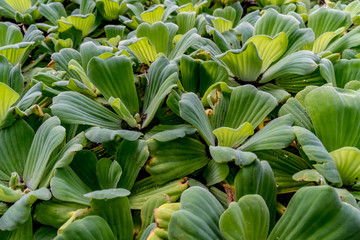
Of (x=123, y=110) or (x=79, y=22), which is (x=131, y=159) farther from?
(x=79, y=22)

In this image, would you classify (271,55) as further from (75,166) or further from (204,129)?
(75,166)

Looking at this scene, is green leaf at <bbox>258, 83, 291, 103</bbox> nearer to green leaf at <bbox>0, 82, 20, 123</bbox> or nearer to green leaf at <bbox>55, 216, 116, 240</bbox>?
green leaf at <bbox>55, 216, 116, 240</bbox>

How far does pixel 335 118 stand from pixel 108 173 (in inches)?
24.0

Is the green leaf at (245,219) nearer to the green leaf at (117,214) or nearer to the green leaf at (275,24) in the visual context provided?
the green leaf at (117,214)

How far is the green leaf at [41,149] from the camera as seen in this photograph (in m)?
0.78

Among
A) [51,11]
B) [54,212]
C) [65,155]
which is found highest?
[51,11]

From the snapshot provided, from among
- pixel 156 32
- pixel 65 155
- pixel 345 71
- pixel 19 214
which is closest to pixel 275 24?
pixel 345 71

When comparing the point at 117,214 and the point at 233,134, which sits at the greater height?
the point at 233,134

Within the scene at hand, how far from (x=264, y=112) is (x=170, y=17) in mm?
905

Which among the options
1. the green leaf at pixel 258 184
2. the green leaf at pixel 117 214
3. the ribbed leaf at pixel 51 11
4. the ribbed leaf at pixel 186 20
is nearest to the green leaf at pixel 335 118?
the green leaf at pixel 258 184

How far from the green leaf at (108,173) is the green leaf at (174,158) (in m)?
0.08

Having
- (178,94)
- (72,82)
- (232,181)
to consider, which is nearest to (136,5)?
(72,82)

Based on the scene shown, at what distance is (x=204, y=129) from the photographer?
827mm

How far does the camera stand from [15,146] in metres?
0.87
